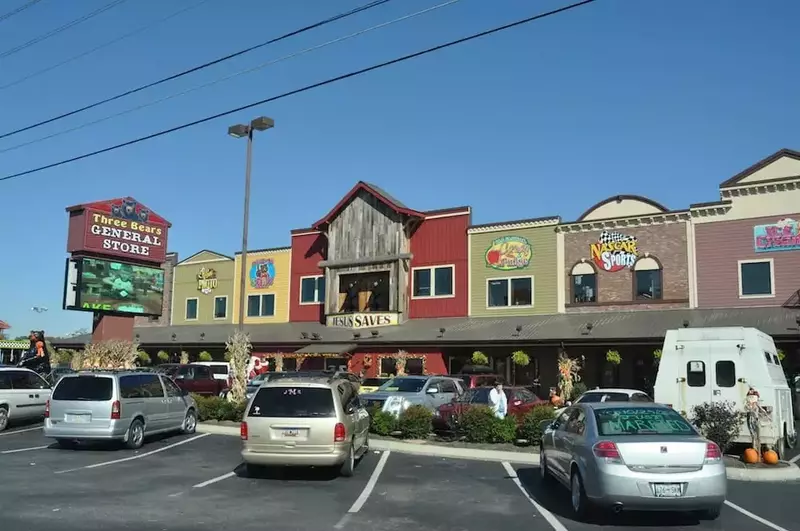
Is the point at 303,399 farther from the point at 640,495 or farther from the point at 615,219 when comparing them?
the point at 615,219

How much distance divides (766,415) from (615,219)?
16.2 m

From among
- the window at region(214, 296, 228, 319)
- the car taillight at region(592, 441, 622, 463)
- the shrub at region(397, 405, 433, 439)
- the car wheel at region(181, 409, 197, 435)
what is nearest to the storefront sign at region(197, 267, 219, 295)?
the window at region(214, 296, 228, 319)

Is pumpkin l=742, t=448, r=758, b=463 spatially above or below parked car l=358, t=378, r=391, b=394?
below

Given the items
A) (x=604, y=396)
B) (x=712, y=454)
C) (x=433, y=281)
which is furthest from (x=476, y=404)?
(x=433, y=281)

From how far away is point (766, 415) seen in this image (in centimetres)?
1484

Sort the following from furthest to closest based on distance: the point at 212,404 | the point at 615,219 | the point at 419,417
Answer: the point at 615,219 < the point at 212,404 < the point at 419,417

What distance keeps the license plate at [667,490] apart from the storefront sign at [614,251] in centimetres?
2222

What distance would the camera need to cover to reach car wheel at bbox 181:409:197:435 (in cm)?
1886

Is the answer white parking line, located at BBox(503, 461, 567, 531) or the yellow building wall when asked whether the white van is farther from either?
the yellow building wall

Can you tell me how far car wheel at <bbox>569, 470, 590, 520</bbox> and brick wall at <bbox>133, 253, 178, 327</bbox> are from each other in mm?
40117

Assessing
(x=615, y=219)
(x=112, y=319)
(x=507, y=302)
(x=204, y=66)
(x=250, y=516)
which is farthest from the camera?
(x=112, y=319)

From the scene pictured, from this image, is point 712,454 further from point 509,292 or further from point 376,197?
point 376,197

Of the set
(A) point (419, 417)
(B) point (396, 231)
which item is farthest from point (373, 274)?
(A) point (419, 417)

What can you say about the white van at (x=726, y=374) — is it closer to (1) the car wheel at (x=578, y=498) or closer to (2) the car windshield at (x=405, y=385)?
(1) the car wheel at (x=578, y=498)
